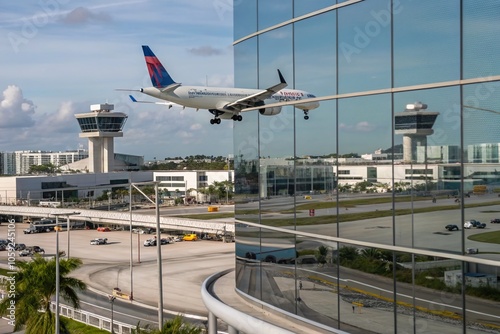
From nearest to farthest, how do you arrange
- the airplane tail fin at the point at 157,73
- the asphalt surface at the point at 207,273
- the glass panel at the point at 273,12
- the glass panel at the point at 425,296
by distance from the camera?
the glass panel at the point at 425,296, the asphalt surface at the point at 207,273, the glass panel at the point at 273,12, the airplane tail fin at the point at 157,73

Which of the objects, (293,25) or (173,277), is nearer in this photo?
(293,25)

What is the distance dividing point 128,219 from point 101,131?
65.6m

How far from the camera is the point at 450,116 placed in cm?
961

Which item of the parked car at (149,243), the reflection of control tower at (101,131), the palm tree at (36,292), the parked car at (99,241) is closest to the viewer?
the palm tree at (36,292)

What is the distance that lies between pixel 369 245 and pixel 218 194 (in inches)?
5443

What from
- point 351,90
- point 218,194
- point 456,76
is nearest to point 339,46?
point 351,90

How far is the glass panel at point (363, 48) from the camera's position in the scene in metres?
10.7

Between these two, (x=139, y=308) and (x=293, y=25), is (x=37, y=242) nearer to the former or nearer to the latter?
(x=139, y=308)

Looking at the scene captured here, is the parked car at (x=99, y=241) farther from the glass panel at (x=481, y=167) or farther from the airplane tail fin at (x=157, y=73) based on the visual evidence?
the glass panel at (x=481, y=167)

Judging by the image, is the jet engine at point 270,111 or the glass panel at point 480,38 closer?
the glass panel at point 480,38

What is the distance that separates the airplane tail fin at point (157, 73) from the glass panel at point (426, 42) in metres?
53.3

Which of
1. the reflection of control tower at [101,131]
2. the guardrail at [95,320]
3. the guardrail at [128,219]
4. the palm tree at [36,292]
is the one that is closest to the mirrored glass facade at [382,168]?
the palm tree at [36,292]

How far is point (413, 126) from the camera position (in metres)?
10.2

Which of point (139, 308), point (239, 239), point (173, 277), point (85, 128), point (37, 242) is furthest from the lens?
point (85, 128)
